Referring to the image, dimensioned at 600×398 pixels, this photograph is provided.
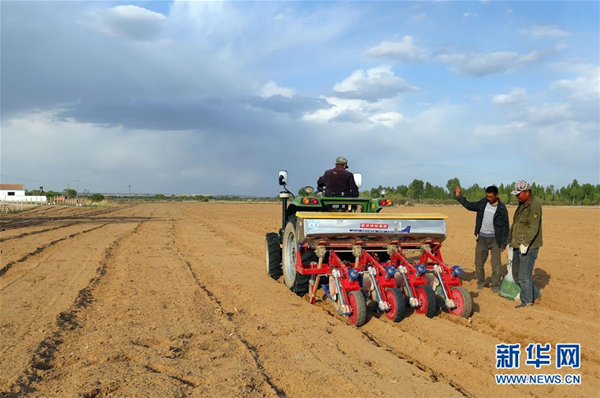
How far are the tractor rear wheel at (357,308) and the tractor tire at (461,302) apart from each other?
1176 mm

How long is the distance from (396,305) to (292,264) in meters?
2.47

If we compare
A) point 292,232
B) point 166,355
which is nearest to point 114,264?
point 292,232

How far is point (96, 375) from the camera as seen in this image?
414 centimetres

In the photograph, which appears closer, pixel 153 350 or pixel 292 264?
pixel 153 350

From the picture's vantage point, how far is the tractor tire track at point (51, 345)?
13.0 feet

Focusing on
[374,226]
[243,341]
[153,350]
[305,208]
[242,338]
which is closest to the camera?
[153,350]

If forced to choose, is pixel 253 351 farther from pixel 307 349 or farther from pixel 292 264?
pixel 292 264

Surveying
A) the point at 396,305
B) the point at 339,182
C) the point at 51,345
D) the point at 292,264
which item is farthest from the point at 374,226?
the point at 51,345

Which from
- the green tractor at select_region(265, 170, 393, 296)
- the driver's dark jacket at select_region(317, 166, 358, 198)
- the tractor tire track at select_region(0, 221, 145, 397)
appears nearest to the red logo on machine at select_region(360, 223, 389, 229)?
the green tractor at select_region(265, 170, 393, 296)

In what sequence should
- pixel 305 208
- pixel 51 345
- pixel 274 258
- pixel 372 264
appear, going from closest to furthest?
pixel 51 345
pixel 372 264
pixel 305 208
pixel 274 258

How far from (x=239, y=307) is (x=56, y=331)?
2256 mm

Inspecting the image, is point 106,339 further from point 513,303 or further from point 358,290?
point 513,303

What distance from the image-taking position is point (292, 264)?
26.2ft

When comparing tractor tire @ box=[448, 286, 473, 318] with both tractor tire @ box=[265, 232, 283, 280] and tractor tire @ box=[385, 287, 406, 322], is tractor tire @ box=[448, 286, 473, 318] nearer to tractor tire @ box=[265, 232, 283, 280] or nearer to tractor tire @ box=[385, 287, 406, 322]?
tractor tire @ box=[385, 287, 406, 322]
